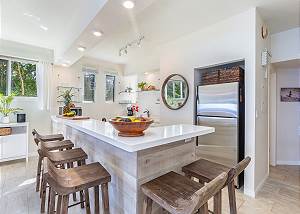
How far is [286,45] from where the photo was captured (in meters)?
3.15

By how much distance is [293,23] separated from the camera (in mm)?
2893

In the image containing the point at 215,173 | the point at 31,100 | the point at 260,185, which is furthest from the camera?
the point at 31,100

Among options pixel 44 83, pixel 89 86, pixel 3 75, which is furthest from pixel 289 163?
pixel 3 75

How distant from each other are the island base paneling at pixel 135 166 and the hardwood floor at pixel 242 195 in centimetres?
80

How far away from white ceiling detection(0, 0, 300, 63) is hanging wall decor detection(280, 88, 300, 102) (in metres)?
1.46

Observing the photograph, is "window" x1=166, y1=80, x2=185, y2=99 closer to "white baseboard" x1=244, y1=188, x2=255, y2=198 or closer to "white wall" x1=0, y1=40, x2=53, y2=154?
"white baseboard" x1=244, y1=188, x2=255, y2=198

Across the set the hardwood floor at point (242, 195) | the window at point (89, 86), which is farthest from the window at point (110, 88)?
the hardwood floor at point (242, 195)

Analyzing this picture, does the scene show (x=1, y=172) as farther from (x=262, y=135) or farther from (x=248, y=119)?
(x=262, y=135)

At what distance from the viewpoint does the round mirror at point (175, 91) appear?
3389 mm

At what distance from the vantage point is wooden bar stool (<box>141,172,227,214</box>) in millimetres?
942

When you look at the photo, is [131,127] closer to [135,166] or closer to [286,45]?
[135,166]

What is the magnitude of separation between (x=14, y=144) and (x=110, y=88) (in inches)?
113

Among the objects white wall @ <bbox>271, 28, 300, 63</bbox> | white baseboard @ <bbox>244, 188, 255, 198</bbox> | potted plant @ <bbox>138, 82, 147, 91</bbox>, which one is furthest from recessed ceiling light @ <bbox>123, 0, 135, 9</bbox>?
potted plant @ <bbox>138, 82, 147, 91</bbox>

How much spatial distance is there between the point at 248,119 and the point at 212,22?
1.68 m
